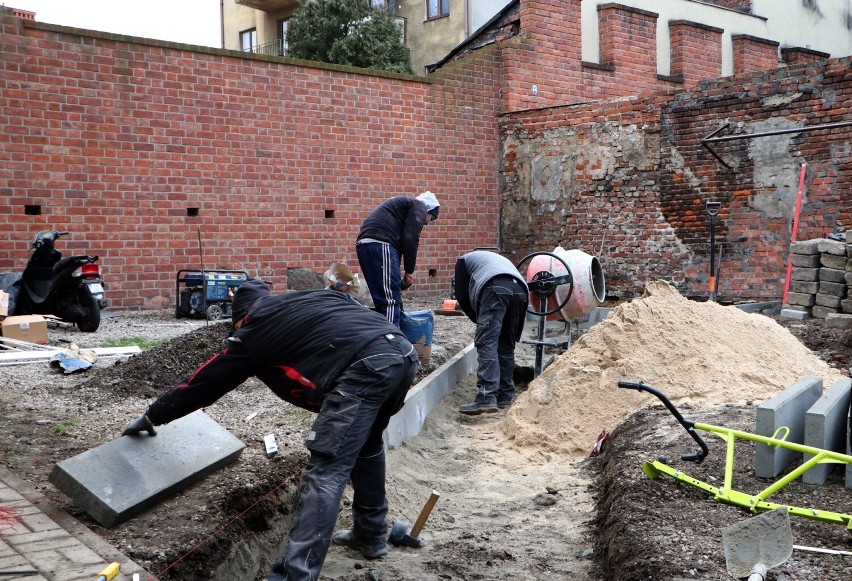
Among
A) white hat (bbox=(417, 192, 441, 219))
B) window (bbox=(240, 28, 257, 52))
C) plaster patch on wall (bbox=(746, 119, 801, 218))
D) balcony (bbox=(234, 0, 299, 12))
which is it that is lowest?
white hat (bbox=(417, 192, 441, 219))

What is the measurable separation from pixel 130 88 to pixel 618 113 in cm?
732

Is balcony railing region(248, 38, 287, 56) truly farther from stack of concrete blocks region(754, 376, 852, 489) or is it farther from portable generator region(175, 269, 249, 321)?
stack of concrete blocks region(754, 376, 852, 489)

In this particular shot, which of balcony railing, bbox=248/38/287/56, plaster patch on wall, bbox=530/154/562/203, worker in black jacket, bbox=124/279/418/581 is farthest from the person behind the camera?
balcony railing, bbox=248/38/287/56

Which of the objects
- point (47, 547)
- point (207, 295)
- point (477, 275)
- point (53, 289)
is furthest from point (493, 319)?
point (53, 289)

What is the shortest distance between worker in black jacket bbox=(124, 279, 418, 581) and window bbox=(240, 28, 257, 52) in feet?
93.3

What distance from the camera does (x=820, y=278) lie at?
1081 centimetres

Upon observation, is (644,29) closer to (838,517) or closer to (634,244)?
(634,244)

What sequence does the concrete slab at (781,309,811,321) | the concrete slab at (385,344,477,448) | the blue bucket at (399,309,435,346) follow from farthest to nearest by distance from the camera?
1. the concrete slab at (781,309,811,321)
2. the blue bucket at (399,309,435,346)
3. the concrete slab at (385,344,477,448)

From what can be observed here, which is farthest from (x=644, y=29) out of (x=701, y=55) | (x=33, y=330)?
(x=33, y=330)

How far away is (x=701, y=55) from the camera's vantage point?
18.5 metres

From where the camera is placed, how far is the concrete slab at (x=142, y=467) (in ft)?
12.8

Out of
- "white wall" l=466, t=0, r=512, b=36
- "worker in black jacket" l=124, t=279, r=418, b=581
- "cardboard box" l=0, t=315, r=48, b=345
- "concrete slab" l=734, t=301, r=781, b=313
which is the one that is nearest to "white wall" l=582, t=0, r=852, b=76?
"white wall" l=466, t=0, r=512, b=36

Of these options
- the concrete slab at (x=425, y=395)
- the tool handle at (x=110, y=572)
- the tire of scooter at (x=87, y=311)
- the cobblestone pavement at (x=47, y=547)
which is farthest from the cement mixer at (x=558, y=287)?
the tool handle at (x=110, y=572)

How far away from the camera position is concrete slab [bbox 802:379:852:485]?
429cm
